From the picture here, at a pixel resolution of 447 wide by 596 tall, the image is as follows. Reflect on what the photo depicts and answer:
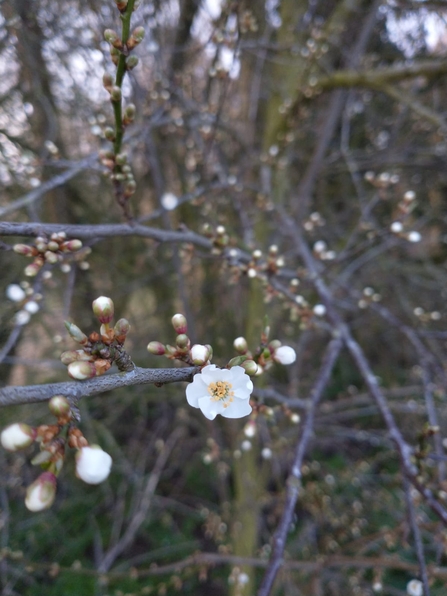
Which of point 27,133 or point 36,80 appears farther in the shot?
point 27,133

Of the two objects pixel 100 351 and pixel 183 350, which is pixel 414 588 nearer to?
pixel 183 350

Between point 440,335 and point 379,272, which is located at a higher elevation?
point 379,272

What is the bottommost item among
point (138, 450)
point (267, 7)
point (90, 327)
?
point (138, 450)

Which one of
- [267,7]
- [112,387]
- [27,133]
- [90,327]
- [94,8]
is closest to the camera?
[112,387]

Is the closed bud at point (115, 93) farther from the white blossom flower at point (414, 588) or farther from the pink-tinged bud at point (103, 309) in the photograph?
the white blossom flower at point (414, 588)

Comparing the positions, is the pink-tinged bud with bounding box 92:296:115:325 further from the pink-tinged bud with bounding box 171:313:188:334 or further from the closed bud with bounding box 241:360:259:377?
the closed bud with bounding box 241:360:259:377

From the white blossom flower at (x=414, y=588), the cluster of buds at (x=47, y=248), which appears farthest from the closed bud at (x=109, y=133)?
the white blossom flower at (x=414, y=588)

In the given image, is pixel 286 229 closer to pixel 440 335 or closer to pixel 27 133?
pixel 440 335

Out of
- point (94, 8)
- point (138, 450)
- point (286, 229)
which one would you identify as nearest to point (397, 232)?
point (286, 229)
